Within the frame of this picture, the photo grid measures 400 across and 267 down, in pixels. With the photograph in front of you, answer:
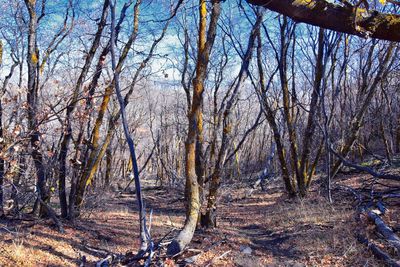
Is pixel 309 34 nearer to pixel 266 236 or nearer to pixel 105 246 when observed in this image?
pixel 266 236

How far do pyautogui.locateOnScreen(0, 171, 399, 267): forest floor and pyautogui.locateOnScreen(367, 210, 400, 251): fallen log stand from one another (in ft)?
1.08

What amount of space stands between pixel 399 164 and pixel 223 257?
32.9 ft

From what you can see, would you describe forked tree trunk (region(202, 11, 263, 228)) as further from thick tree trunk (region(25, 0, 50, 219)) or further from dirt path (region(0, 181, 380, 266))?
thick tree trunk (region(25, 0, 50, 219))

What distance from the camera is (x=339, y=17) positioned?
125 inches

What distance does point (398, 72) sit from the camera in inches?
589

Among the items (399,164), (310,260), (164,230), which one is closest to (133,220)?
(164,230)

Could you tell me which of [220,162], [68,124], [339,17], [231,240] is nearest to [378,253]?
[231,240]

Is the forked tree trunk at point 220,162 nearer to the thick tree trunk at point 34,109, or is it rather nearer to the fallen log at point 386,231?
the fallen log at point 386,231

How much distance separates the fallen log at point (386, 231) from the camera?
15.7 ft

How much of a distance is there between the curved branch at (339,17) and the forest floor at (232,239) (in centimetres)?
289

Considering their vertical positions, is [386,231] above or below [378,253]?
above

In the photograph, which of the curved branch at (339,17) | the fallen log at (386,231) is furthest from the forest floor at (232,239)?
the curved branch at (339,17)

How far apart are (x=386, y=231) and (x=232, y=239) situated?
2704 millimetres

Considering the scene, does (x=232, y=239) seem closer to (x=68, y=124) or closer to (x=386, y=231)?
(x=386, y=231)
